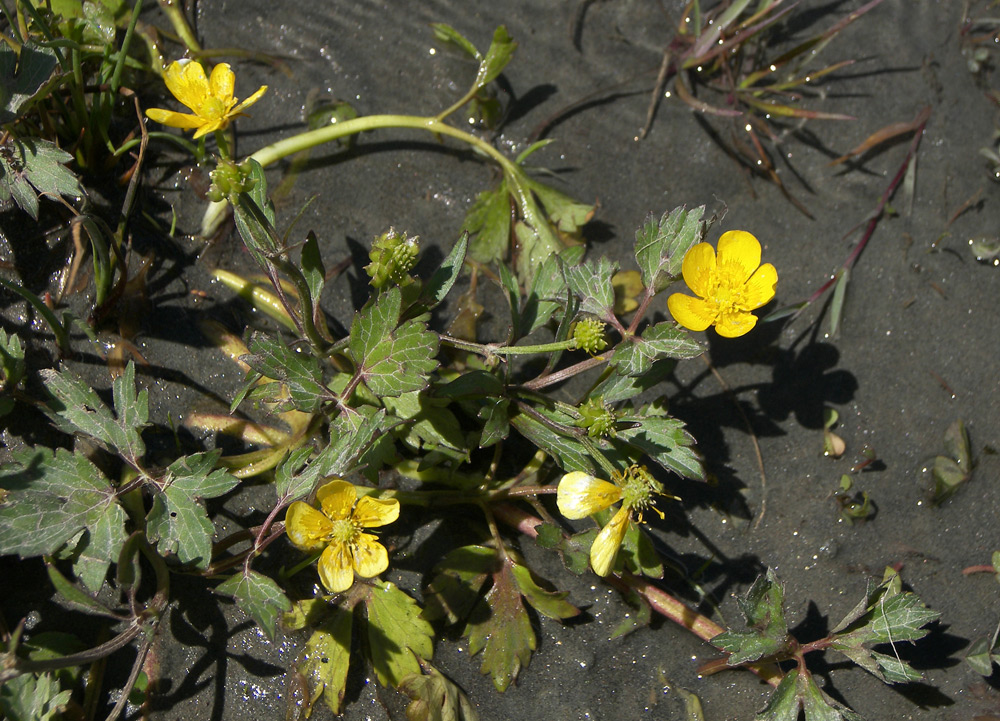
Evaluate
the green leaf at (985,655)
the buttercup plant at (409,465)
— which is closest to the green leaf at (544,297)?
the buttercup plant at (409,465)

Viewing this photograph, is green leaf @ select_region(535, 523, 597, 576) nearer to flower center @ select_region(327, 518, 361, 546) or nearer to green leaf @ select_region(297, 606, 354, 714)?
flower center @ select_region(327, 518, 361, 546)

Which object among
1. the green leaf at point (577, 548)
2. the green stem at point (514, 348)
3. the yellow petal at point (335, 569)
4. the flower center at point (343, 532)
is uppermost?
the green stem at point (514, 348)

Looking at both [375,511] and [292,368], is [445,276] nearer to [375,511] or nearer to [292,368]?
[292,368]

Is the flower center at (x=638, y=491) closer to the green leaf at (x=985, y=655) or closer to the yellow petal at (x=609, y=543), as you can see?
the yellow petal at (x=609, y=543)

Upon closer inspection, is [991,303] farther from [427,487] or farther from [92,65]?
[92,65]

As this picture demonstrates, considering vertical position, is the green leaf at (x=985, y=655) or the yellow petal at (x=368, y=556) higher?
the yellow petal at (x=368, y=556)

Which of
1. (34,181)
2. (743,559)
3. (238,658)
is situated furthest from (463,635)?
(34,181)
